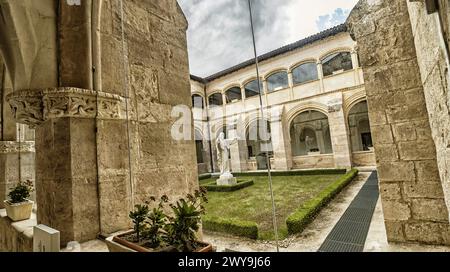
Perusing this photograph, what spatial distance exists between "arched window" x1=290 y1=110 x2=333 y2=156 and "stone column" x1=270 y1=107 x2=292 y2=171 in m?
3.89

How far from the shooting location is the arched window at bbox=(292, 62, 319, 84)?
14039 millimetres

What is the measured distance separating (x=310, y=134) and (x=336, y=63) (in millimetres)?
6409

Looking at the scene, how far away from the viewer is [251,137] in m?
17.3

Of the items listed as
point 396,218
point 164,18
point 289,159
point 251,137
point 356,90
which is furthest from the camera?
point 251,137

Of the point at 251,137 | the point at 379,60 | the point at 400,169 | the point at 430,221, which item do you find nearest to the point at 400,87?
the point at 379,60

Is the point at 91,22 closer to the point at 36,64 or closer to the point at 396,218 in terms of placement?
the point at 36,64

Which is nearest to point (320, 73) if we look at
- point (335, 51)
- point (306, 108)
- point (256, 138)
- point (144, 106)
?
point (335, 51)

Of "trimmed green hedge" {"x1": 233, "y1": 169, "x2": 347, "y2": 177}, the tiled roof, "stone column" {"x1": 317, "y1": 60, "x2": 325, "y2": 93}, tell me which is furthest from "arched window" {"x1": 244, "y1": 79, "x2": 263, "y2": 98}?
"trimmed green hedge" {"x1": 233, "y1": 169, "x2": 347, "y2": 177}

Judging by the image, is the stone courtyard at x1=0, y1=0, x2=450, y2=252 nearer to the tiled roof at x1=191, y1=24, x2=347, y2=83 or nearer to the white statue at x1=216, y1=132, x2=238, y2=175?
the white statue at x1=216, y1=132, x2=238, y2=175

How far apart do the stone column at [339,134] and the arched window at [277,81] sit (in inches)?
135

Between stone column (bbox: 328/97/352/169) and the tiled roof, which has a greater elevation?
the tiled roof

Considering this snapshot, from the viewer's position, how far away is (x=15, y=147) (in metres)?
3.83

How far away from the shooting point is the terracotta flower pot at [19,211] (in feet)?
9.70
